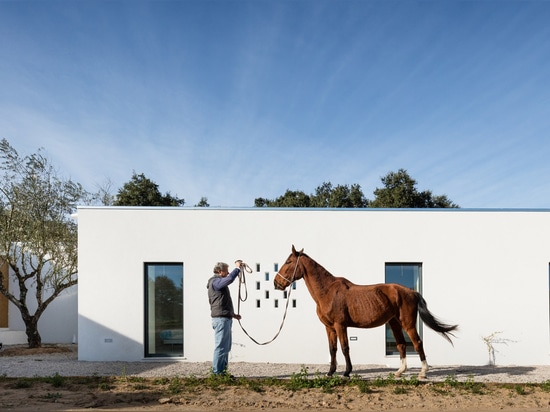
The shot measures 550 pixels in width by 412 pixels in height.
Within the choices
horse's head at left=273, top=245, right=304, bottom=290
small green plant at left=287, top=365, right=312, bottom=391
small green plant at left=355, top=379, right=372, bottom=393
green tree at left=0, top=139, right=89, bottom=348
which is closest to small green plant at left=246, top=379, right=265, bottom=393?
small green plant at left=287, top=365, right=312, bottom=391

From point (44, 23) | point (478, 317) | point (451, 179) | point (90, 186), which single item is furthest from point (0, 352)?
point (451, 179)

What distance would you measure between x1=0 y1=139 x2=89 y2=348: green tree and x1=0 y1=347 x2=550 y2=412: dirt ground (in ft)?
17.3

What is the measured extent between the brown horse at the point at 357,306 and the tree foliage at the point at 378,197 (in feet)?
62.2

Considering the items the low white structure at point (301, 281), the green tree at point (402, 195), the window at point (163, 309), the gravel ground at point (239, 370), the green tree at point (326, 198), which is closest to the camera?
the gravel ground at point (239, 370)

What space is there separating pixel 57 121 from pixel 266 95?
576 cm

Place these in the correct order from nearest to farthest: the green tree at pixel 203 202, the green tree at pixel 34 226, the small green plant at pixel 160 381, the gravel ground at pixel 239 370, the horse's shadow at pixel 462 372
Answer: the small green plant at pixel 160 381 < the horse's shadow at pixel 462 372 < the gravel ground at pixel 239 370 < the green tree at pixel 34 226 < the green tree at pixel 203 202

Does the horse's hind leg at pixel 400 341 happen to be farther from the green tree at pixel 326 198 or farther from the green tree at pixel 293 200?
the green tree at pixel 293 200

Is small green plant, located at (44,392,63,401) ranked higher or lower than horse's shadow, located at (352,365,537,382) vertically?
higher

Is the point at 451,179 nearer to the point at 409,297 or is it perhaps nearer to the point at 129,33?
the point at 409,297

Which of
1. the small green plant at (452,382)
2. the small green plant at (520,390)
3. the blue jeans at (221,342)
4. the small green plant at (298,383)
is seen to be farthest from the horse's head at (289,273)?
the small green plant at (520,390)

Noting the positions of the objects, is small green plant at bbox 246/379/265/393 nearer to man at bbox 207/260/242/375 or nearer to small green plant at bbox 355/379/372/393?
man at bbox 207/260/242/375

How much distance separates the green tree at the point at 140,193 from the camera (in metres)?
27.2

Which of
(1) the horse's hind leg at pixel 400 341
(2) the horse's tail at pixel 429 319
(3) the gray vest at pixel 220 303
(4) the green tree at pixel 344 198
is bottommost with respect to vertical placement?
(1) the horse's hind leg at pixel 400 341

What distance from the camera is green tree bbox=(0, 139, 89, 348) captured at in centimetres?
1163
